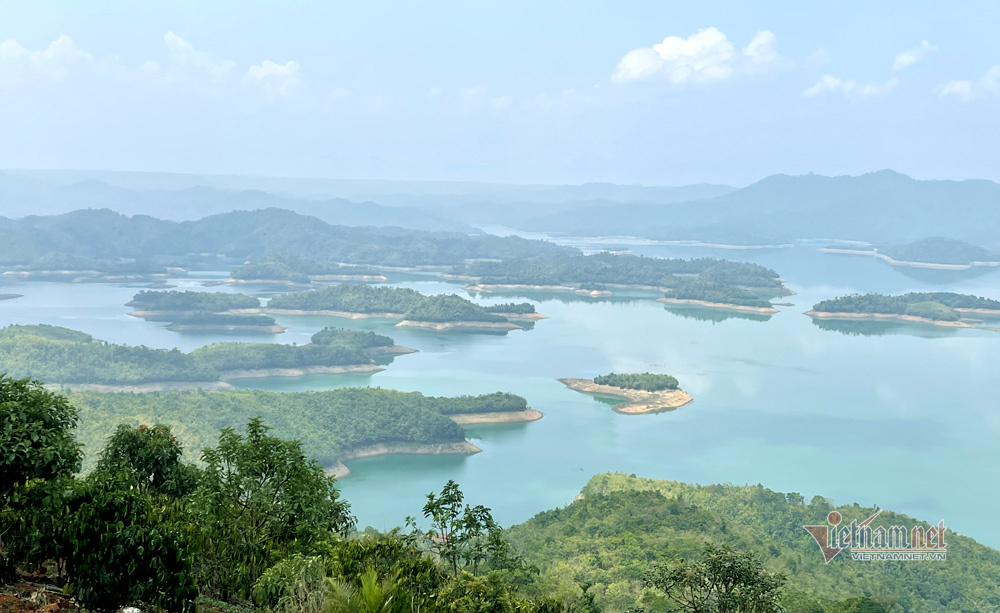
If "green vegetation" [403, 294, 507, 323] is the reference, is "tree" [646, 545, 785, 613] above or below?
above

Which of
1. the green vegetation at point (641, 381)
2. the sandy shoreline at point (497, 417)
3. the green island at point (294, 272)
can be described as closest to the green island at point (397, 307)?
the green island at point (294, 272)

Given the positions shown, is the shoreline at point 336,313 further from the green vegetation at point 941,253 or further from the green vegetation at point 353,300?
the green vegetation at point 941,253

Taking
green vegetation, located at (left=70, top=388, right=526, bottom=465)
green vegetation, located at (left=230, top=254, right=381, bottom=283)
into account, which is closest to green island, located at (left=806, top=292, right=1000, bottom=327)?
green vegetation, located at (left=70, top=388, right=526, bottom=465)

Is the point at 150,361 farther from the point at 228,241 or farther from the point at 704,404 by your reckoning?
the point at 228,241

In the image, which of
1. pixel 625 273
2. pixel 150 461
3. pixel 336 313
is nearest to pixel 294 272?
pixel 336 313

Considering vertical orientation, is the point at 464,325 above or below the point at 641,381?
above

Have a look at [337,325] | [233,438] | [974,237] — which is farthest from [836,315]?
[974,237]

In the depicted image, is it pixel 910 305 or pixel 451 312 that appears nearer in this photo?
pixel 451 312

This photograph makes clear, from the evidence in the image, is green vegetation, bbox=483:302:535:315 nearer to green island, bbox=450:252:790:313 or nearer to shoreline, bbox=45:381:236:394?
green island, bbox=450:252:790:313
